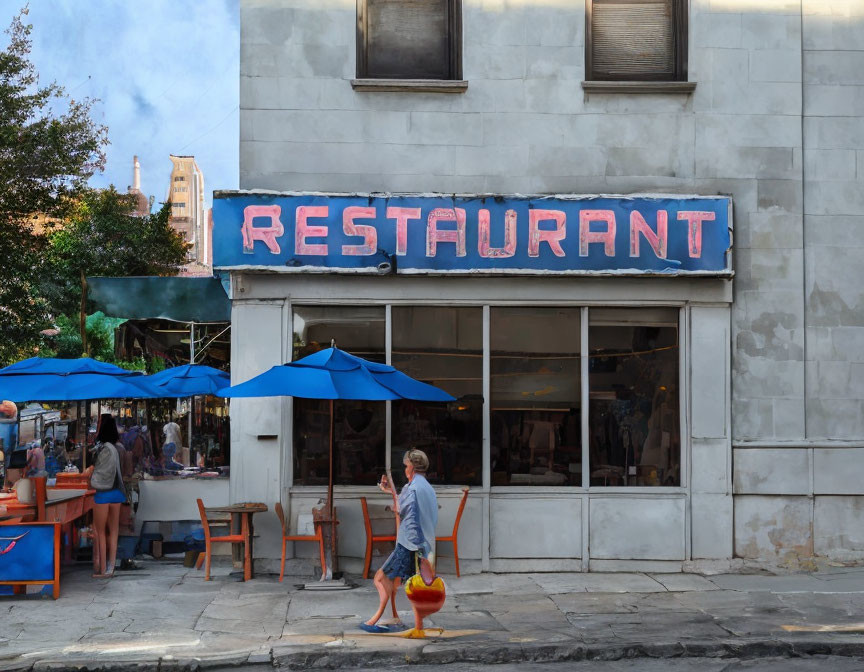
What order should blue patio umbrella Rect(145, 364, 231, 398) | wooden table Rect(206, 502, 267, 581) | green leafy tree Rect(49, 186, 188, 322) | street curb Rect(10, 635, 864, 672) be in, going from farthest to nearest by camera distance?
green leafy tree Rect(49, 186, 188, 322) → blue patio umbrella Rect(145, 364, 231, 398) → wooden table Rect(206, 502, 267, 581) → street curb Rect(10, 635, 864, 672)

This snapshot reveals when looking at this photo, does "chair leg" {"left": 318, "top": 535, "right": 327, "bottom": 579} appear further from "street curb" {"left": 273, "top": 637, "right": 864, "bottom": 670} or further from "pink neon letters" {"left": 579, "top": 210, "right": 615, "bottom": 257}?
"pink neon letters" {"left": 579, "top": 210, "right": 615, "bottom": 257}

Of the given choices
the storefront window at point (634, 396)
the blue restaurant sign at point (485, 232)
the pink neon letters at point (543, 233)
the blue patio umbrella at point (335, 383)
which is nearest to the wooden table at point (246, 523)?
the blue patio umbrella at point (335, 383)

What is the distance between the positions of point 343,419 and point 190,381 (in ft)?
16.9

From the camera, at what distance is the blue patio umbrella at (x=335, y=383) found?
976cm

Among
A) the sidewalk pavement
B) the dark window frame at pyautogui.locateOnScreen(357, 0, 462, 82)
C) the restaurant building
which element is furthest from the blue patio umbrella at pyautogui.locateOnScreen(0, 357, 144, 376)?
the dark window frame at pyautogui.locateOnScreen(357, 0, 462, 82)

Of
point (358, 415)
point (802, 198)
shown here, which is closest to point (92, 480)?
point (358, 415)

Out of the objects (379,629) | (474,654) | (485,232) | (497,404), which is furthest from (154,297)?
(474,654)

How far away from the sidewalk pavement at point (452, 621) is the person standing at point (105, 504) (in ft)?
0.82

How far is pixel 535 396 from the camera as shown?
38.5ft

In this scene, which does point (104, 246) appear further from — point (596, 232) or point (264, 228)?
point (596, 232)

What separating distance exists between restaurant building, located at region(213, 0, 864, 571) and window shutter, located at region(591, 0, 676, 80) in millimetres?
196

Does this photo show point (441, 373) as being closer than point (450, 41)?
Yes

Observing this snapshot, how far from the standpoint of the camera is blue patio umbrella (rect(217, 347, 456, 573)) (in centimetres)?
976

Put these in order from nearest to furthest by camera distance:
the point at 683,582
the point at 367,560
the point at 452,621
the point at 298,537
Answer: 1. the point at 452,621
2. the point at 683,582
3. the point at 298,537
4. the point at 367,560
